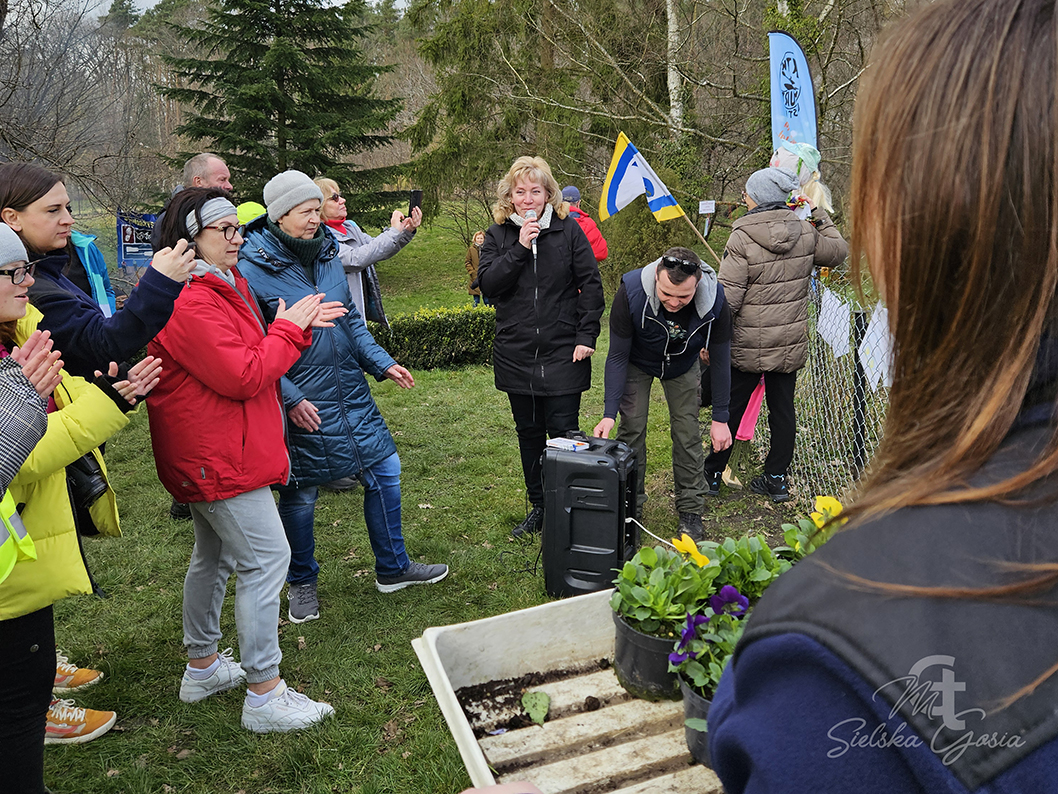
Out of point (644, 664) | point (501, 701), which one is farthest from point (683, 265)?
point (501, 701)

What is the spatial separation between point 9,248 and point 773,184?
3.99 metres

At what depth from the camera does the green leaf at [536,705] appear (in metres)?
2.32

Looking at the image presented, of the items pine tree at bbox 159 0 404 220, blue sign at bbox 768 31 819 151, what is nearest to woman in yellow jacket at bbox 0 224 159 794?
blue sign at bbox 768 31 819 151

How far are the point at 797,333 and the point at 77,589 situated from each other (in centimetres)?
392

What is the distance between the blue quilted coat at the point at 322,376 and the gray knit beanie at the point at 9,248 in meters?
1.16

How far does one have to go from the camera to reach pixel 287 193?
326 cm

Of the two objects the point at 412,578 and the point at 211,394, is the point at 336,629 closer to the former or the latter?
the point at 412,578

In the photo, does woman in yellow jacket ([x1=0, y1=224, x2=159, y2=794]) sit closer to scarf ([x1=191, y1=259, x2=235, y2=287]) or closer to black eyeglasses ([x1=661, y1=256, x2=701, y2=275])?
scarf ([x1=191, y1=259, x2=235, y2=287])

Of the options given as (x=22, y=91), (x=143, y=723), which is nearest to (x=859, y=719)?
(x=143, y=723)

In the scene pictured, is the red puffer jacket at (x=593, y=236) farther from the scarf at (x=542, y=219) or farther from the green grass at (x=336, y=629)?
the scarf at (x=542, y=219)

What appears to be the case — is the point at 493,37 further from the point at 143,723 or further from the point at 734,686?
the point at 734,686

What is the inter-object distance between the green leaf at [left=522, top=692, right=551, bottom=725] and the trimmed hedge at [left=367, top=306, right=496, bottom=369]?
7.07 m

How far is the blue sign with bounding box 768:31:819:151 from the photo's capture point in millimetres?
6523

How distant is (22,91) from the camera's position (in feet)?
32.2
